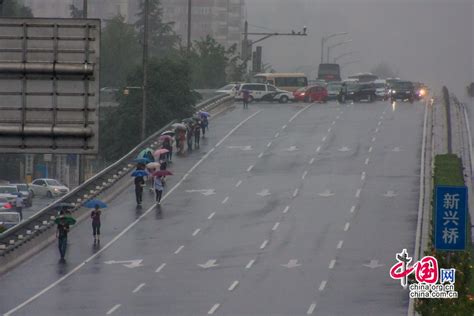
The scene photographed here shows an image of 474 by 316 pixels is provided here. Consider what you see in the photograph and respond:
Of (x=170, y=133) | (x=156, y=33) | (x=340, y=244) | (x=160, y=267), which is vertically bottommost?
(x=160, y=267)

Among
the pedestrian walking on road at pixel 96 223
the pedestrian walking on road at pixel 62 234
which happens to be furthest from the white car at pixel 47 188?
the pedestrian walking on road at pixel 62 234

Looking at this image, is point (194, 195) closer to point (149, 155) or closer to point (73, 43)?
point (149, 155)

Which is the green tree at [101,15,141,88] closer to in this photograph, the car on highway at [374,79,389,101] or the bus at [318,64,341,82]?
the bus at [318,64,341,82]

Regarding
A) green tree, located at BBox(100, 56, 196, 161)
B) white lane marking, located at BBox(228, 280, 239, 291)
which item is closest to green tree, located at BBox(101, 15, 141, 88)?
green tree, located at BBox(100, 56, 196, 161)

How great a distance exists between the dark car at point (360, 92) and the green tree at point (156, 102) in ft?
68.1

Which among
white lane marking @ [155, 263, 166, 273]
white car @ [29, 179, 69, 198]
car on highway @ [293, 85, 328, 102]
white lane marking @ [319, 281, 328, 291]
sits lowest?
white car @ [29, 179, 69, 198]

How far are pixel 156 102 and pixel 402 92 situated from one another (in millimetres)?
26705

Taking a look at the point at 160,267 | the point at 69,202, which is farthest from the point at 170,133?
the point at 160,267

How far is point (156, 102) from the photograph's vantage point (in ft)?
276

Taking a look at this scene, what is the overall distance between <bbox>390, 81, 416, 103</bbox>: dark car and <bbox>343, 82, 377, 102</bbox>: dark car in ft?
4.65

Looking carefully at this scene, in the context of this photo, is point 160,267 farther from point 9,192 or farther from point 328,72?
point 328,72

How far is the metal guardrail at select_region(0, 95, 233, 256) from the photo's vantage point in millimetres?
46344

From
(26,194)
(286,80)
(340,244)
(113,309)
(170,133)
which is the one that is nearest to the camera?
(113,309)

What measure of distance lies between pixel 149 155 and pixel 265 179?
5259mm
